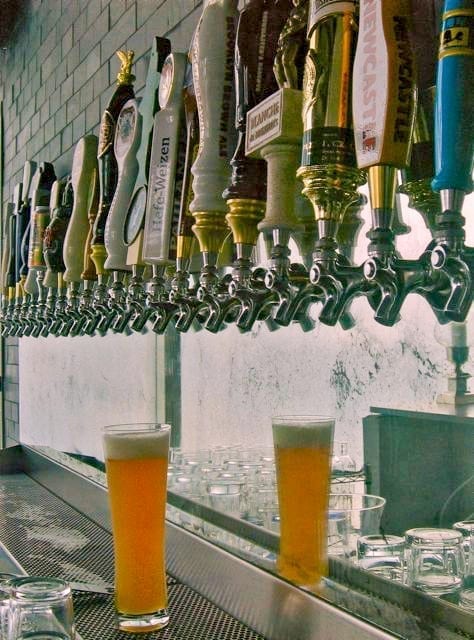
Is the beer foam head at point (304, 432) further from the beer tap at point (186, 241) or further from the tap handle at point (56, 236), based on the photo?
the tap handle at point (56, 236)

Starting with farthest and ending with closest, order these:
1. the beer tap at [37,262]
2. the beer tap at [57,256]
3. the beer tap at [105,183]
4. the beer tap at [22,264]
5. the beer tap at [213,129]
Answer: the beer tap at [22,264], the beer tap at [37,262], the beer tap at [57,256], the beer tap at [105,183], the beer tap at [213,129]

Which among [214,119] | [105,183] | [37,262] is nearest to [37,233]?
[37,262]

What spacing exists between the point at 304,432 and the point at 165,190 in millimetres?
587

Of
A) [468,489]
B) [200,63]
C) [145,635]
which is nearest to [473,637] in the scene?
[468,489]

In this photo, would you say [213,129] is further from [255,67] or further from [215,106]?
[255,67]

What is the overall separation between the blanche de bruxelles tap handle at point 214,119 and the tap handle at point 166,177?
0.15 meters

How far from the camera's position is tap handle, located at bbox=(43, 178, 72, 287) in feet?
6.81

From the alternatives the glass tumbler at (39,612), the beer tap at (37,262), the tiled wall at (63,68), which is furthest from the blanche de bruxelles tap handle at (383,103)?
the beer tap at (37,262)

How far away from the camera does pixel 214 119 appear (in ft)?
3.94

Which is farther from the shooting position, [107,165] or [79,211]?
[79,211]

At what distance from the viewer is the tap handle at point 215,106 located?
118cm

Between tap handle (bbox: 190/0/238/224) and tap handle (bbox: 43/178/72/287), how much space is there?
949 mm

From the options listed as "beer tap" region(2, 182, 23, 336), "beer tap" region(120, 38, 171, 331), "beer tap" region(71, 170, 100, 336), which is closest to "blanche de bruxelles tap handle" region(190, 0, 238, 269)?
"beer tap" region(120, 38, 171, 331)

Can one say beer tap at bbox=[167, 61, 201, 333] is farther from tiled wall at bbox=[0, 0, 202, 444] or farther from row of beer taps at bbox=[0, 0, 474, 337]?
tiled wall at bbox=[0, 0, 202, 444]
